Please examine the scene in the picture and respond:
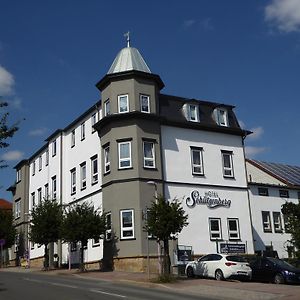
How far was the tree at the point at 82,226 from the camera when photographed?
1276 inches

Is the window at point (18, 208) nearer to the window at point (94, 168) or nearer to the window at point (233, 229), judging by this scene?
the window at point (94, 168)

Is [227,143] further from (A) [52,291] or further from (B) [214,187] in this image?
(A) [52,291]

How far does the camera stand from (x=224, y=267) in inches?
1040

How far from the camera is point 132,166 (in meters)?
34.1

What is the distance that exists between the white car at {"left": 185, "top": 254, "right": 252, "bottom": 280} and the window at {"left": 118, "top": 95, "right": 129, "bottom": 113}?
12243mm

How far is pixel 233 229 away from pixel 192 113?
29.9 ft

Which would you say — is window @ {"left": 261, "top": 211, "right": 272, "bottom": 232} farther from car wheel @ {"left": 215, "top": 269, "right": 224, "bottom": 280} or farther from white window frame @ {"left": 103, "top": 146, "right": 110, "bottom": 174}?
car wheel @ {"left": 215, "top": 269, "right": 224, "bottom": 280}

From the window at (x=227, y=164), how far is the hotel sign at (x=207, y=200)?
216 centimetres

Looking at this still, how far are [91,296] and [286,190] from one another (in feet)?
97.1

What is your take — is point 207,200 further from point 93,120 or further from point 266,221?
point 93,120

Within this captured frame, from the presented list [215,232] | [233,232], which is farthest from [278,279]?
[233,232]

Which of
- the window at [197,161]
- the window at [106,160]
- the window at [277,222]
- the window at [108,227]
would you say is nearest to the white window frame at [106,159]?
the window at [106,160]

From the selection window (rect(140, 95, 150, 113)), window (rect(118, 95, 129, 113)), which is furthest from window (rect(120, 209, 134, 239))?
window (rect(140, 95, 150, 113))

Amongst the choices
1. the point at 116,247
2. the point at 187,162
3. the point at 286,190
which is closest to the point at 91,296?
the point at 116,247
